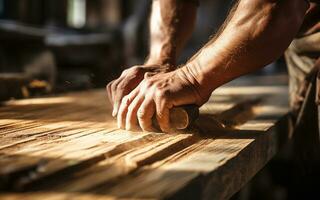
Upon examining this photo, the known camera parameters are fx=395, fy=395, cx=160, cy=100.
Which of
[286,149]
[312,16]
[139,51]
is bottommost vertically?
[286,149]

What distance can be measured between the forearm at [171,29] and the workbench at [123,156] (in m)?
0.40

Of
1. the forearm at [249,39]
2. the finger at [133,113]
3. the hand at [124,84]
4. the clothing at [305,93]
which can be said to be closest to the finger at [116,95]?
the hand at [124,84]

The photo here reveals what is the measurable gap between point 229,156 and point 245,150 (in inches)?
5.4

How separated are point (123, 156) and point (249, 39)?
61 centimetres

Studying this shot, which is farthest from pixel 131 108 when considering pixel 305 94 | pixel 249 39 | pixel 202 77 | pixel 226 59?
pixel 305 94

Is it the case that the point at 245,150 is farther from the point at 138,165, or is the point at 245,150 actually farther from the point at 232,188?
the point at 138,165

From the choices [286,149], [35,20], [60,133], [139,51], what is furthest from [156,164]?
[139,51]

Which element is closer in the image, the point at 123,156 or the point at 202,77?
the point at 123,156

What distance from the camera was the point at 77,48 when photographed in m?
6.32

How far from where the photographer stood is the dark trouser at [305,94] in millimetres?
2100

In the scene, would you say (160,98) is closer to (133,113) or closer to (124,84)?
(133,113)

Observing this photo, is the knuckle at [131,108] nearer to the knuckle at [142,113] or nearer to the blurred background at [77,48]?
Answer: the knuckle at [142,113]

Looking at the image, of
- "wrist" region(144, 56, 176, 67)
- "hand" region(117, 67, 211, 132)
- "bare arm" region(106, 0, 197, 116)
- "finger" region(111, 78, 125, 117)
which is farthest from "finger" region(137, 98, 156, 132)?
"wrist" region(144, 56, 176, 67)

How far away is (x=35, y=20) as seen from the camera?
20.7ft
